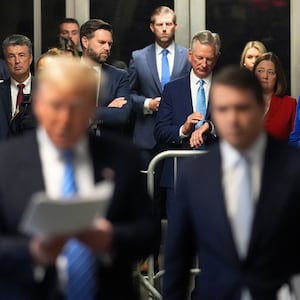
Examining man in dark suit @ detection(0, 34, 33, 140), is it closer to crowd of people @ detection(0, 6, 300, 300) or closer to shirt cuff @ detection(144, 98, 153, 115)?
shirt cuff @ detection(144, 98, 153, 115)

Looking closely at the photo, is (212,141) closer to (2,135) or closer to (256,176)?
(2,135)

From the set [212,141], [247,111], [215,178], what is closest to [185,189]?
[215,178]

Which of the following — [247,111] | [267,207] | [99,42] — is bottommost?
[267,207]

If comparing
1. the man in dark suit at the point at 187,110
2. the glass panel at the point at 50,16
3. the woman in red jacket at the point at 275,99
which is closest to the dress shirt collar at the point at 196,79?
the man in dark suit at the point at 187,110

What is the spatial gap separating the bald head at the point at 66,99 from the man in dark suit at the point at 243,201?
633mm

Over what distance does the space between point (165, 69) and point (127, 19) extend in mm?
1974

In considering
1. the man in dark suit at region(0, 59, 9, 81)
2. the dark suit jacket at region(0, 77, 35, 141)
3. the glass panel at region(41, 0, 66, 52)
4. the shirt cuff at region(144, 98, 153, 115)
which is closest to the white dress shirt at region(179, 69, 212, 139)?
the shirt cuff at region(144, 98, 153, 115)

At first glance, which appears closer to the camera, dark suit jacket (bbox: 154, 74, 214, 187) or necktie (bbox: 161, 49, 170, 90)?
dark suit jacket (bbox: 154, 74, 214, 187)

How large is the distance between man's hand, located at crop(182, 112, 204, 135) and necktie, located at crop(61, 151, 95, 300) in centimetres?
356

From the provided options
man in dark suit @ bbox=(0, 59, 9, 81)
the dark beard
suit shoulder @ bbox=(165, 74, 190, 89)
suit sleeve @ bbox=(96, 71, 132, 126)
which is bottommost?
suit sleeve @ bbox=(96, 71, 132, 126)

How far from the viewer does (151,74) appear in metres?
8.41

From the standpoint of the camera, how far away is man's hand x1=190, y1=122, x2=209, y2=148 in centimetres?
699

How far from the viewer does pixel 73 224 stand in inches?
130

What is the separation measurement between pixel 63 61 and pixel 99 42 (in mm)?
4510
